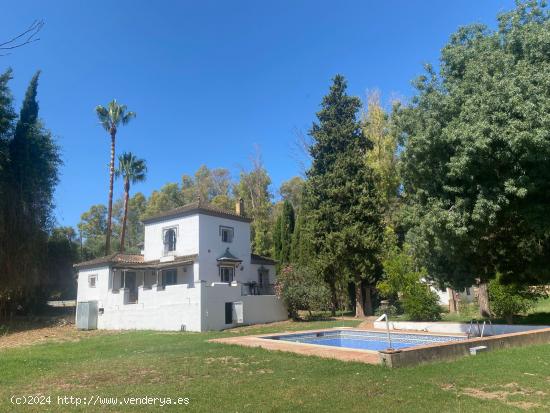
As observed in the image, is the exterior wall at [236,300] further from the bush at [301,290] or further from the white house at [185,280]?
the bush at [301,290]

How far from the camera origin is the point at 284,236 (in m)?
42.6

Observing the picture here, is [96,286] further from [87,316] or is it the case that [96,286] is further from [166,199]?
[166,199]

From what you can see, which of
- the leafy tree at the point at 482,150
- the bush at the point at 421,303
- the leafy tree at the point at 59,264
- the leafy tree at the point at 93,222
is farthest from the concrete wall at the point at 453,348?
the leafy tree at the point at 93,222

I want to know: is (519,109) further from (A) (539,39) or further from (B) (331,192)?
(B) (331,192)

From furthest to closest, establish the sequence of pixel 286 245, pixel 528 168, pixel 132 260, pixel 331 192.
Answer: pixel 286 245 < pixel 132 260 < pixel 331 192 < pixel 528 168

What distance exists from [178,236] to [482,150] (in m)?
24.8

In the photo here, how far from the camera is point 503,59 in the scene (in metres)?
13.3

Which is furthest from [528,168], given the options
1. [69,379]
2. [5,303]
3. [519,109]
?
[5,303]

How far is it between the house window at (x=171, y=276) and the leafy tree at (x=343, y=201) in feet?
34.7

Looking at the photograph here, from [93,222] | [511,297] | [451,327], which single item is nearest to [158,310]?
[451,327]

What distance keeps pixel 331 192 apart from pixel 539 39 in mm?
19847

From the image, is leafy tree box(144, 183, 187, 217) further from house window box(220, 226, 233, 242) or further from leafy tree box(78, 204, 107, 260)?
house window box(220, 226, 233, 242)

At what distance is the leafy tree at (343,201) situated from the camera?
31.4 metres

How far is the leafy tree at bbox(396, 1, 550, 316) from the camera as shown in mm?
12047
